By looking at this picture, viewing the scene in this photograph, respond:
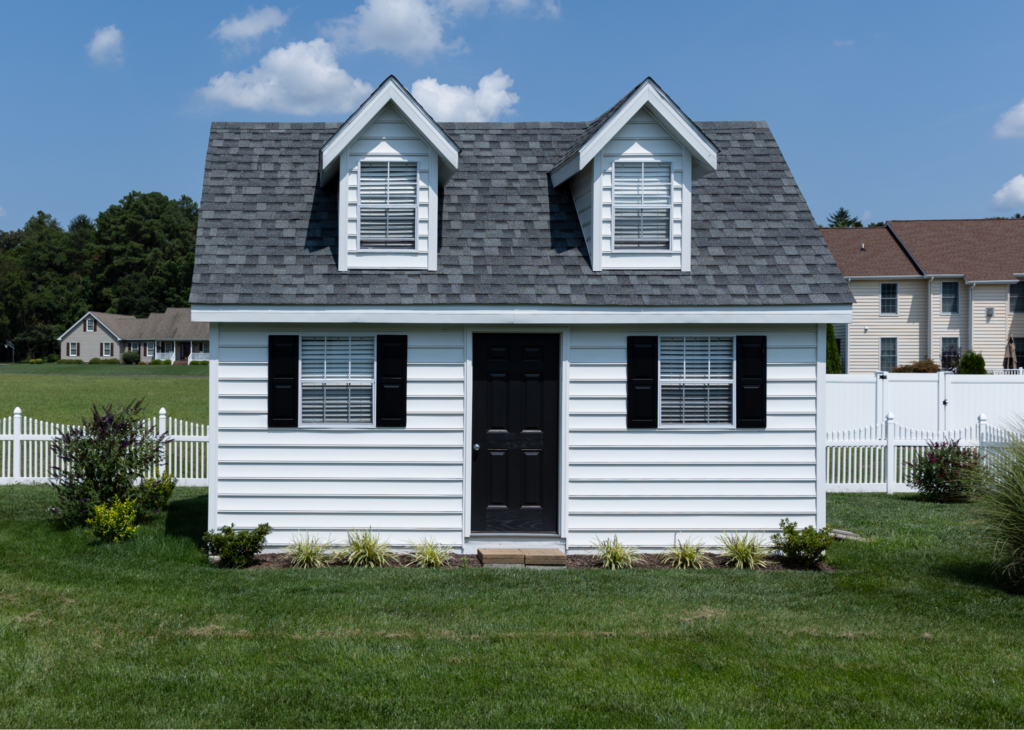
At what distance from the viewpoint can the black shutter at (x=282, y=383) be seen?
884 centimetres

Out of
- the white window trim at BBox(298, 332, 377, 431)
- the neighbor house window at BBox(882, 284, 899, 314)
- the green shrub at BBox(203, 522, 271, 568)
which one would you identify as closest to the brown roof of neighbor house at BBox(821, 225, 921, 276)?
the neighbor house window at BBox(882, 284, 899, 314)

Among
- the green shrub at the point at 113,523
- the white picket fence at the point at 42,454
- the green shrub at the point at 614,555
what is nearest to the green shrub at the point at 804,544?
the green shrub at the point at 614,555

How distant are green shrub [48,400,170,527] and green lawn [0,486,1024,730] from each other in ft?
3.95

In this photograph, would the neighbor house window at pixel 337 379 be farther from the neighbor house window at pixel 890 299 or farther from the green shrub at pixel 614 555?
the neighbor house window at pixel 890 299

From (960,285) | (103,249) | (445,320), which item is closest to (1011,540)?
(445,320)

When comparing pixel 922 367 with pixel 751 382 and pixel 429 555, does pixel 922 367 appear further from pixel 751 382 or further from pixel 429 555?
pixel 429 555

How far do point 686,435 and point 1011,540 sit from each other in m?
3.35

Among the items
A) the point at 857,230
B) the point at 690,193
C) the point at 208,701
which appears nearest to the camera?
the point at 208,701

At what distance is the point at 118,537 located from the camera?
366 inches

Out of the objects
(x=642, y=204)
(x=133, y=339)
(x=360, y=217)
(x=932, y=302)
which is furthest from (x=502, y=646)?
(x=133, y=339)

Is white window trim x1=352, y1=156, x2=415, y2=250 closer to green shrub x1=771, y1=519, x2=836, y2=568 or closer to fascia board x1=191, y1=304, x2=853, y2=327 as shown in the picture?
fascia board x1=191, y1=304, x2=853, y2=327

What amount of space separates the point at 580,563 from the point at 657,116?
5.36m

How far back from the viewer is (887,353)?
3391 centimetres

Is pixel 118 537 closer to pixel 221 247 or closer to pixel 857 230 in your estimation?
pixel 221 247
